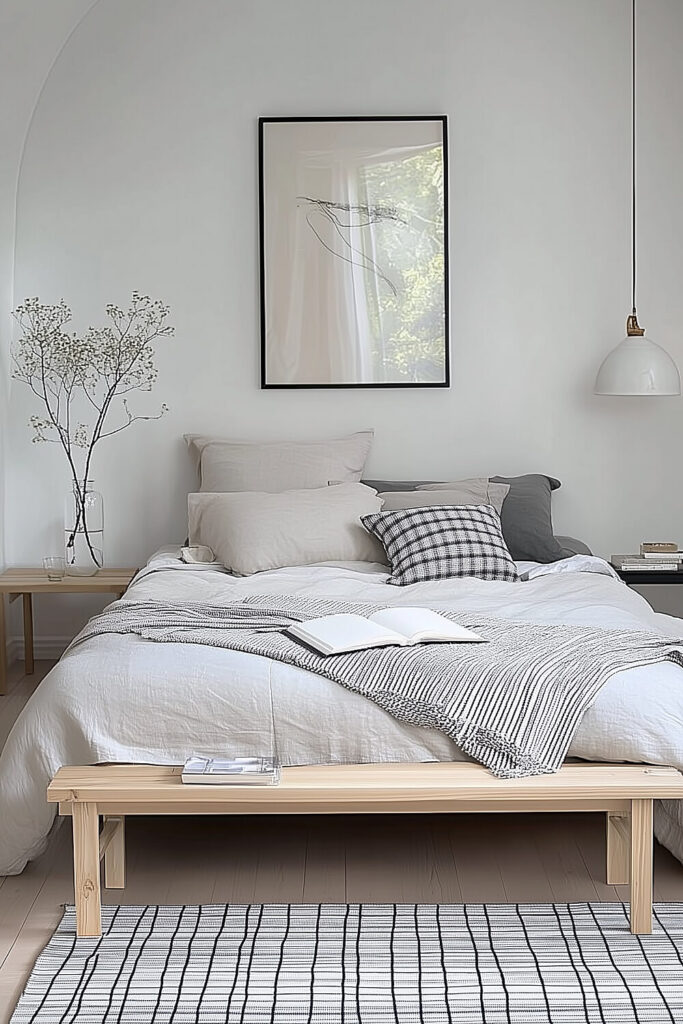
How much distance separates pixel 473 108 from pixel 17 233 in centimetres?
201

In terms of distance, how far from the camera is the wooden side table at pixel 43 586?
469 cm

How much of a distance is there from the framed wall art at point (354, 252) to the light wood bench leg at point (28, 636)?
137 cm

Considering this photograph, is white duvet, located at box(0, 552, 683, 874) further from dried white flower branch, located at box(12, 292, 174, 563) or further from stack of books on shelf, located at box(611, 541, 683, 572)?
dried white flower branch, located at box(12, 292, 174, 563)

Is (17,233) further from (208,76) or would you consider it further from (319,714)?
(319,714)

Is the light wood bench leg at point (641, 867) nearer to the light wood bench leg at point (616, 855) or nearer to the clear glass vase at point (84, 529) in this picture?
the light wood bench leg at point (616, 855)

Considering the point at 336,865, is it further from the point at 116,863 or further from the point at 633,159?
the point at 633,159

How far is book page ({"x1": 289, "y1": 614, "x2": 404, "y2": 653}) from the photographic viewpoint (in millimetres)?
2945

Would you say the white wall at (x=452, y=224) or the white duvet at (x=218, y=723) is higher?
the white wall at (x=452, y=224)

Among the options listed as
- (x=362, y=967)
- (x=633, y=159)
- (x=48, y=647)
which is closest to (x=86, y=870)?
(x=362, y=967)

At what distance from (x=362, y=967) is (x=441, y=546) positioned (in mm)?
1889

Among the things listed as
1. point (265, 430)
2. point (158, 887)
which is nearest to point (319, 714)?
point (158, 887)

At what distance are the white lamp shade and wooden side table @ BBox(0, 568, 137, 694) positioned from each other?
2.10 m

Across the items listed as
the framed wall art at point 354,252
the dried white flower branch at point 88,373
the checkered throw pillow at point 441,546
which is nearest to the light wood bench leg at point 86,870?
the checkered throw pillow at point 441,546

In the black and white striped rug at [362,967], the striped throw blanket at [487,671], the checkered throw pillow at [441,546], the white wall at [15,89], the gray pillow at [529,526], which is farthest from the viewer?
the white wall at [15,89]
